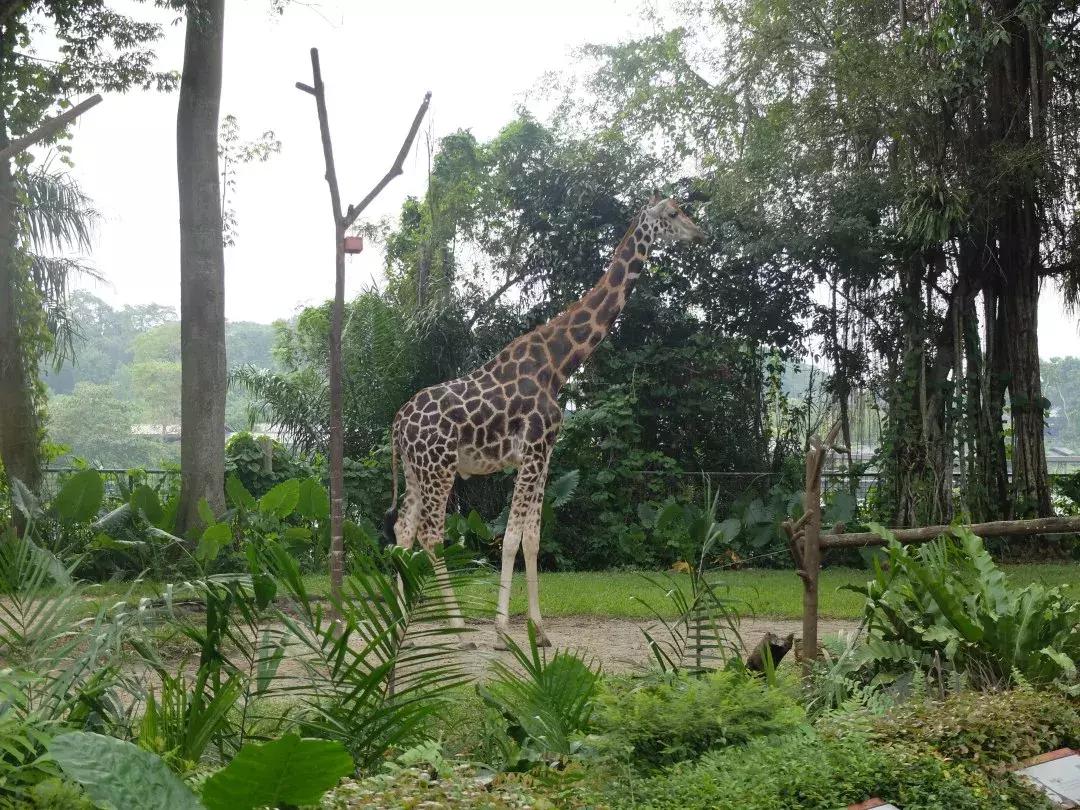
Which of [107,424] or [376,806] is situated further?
[107,424]

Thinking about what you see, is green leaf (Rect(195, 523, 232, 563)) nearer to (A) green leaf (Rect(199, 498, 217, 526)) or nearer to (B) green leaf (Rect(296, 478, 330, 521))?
(A) green leaf (Rect(199, 498, 217, 526))

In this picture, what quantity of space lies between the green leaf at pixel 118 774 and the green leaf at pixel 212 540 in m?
6.10

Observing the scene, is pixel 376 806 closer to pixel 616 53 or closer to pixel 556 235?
pixel 556 235

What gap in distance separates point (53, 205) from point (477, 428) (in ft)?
53.7

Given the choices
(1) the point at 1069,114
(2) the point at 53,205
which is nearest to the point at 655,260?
(1) the point at 1069,114

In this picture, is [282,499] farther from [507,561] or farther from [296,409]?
[296,409]

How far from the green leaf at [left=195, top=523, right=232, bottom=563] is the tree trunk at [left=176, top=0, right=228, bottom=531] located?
1.45 meters

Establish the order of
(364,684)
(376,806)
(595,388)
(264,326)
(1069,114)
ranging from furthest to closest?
(264,326), (595,388), (1069,114), (364,684), (376,806)

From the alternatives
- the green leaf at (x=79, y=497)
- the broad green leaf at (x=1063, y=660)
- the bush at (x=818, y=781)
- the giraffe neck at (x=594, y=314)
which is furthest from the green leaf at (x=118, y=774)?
the green leaf at (x=79, y=497)

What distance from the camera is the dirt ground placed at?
A: 657 centimetres

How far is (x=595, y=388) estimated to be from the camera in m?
12.7

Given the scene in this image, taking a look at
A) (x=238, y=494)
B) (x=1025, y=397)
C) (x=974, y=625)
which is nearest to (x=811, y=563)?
(x=974, y=625)

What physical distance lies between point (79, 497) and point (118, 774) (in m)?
7.76

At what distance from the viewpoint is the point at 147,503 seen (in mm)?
9492
